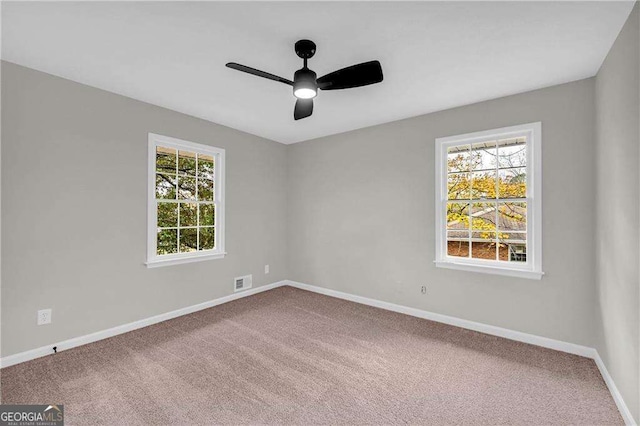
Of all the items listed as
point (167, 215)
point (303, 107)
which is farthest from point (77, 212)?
point (303, 107)

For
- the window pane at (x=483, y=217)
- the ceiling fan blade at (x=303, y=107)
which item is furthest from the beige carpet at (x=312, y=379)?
the ceiling fan blade at (x=303, y=107)

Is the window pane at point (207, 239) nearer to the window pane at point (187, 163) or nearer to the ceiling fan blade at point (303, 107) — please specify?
the window pane at point (187, 163)

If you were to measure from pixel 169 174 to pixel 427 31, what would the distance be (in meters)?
3.16

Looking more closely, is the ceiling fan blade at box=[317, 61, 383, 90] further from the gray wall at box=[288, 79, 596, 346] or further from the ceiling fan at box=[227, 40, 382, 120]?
the gray wall at box=[288, 79, 596, 346]

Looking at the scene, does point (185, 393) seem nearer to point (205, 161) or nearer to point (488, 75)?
point (205, 161)

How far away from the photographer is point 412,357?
265 centimetres

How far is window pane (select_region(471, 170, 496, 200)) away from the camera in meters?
3.25

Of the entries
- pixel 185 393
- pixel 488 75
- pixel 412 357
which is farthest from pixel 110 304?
pixel 488 75

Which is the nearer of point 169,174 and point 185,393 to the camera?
point 185,393

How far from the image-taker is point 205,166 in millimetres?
4008

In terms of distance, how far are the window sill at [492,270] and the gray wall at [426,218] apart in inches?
2.4

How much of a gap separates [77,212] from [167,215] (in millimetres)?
926

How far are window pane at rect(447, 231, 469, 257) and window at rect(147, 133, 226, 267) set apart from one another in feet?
9.96

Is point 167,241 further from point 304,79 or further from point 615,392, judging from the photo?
point 615,392
